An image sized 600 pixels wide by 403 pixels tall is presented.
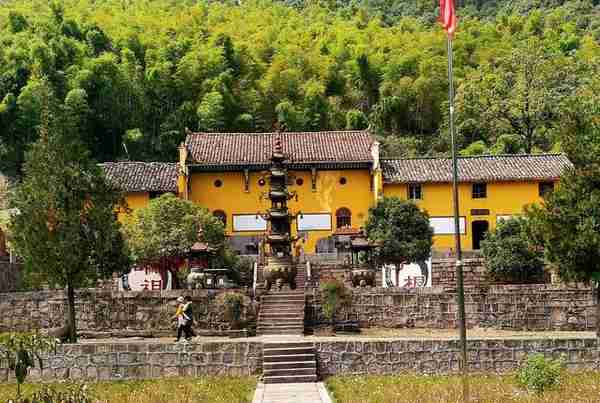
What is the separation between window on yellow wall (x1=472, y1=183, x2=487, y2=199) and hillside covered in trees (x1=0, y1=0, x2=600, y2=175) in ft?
29.9

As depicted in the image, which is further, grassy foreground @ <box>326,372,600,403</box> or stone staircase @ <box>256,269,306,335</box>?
stone staircase @ <box>256,269,306,335</box>

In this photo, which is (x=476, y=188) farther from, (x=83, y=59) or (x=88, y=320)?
(x=83, y=59)

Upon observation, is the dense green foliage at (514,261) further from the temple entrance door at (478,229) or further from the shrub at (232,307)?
the temple entrance door at (478,229)

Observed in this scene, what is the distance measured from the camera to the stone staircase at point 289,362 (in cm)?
1959

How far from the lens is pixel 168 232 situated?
32.8m

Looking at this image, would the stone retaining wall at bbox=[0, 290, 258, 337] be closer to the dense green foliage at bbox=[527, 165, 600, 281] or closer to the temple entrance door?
the dense green foliage at bbox=[527, 165, 600, 281]

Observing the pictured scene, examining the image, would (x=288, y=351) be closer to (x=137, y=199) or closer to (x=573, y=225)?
(x=573, y=225)

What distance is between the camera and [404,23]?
91.3 metres

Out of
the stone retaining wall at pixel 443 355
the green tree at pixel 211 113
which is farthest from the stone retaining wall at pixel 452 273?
the green tree at pixel 211 113

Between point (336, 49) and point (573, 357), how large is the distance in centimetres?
6029

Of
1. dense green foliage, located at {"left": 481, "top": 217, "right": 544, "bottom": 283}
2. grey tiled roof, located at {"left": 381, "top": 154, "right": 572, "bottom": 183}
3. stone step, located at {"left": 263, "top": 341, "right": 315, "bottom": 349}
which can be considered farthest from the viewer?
grey tiled roof, located at {"left": 381, "top": 154, "right": 572, "bottom": 183}

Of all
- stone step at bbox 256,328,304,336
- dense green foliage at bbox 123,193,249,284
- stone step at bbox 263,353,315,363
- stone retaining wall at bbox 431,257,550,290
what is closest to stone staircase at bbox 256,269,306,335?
stone step at bbox 256,328,304,336

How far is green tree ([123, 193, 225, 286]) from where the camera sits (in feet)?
105

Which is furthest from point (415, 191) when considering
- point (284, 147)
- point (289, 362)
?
point (289, 362)
